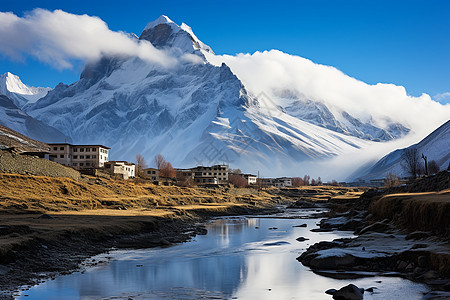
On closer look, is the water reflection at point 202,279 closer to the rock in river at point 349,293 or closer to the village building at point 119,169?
Answer: the rock in river at point 349,293

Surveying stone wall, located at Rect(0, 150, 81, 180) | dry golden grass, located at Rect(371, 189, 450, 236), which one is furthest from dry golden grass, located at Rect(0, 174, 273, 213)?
dry golden grass, located at Rect(371, 189, 450, 236)

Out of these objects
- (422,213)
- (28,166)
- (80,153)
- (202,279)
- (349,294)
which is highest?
(80,153)

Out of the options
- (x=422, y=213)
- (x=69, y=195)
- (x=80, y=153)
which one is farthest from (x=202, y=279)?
(x=80, y=153)

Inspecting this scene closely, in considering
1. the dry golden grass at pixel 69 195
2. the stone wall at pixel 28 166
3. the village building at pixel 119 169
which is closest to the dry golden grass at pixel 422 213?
the dry golden grass at pixel 69 195

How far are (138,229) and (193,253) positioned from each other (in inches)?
497

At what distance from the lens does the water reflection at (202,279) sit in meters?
23.6

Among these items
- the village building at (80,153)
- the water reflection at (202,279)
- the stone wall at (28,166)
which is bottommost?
the water reflection at (202,279)

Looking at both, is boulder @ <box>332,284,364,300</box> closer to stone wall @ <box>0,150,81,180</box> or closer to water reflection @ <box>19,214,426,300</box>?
water reflection @ <box>19,214,426,300</box>

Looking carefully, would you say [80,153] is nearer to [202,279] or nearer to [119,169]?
[119,169]

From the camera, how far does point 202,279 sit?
27969mm

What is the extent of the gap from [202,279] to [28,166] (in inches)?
2220

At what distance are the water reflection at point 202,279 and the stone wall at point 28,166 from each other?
40835 millimetres

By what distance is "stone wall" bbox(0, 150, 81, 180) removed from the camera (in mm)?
69562

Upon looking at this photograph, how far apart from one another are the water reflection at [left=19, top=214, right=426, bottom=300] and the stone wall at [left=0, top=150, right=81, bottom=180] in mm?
40835
